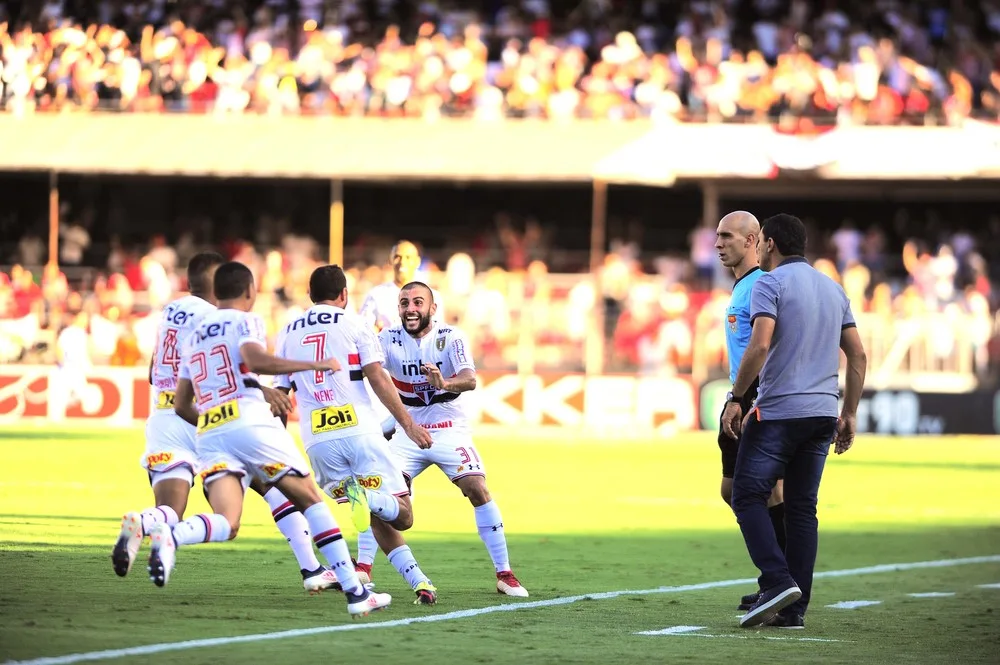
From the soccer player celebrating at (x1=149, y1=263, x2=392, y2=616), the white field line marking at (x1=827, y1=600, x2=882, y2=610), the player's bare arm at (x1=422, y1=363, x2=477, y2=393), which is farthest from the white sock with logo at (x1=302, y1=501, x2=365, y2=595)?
the white field line marking at (x1=827, y1=600, x2=882, y2=610)

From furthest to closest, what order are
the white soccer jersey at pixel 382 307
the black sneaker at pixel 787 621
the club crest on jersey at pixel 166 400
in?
the white soccer jersey at pixel 382 307
the club crest on jersey at pixel 166 400
the black sneaker at pixel 787 621

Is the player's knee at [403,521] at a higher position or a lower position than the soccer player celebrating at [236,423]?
lower

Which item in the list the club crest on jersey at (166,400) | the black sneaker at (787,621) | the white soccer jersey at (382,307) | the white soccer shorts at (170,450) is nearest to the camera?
the black sneaker at (787,621)

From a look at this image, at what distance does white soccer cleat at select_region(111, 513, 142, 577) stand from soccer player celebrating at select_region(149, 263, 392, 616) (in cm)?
28

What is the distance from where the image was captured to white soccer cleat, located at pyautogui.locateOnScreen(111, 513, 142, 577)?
8844 mm

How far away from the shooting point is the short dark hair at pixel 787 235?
31.4ft

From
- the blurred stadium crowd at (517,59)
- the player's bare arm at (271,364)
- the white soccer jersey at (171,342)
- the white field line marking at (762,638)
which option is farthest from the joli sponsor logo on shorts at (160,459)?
the blurred stadium crowd at (517,59)

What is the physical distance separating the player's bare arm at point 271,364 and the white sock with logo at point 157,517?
94 cm

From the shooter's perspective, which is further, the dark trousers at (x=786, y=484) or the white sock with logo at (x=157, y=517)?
the dark trousers at (x=786, y=484)

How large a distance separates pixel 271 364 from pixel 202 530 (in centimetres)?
99

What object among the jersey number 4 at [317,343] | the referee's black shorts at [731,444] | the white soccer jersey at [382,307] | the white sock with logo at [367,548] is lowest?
the white sock with logo at [367,548]

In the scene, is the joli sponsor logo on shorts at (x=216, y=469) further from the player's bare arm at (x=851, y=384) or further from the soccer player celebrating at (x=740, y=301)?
the player's bare arm at (x=851, y=384)

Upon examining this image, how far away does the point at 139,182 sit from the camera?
35375mm

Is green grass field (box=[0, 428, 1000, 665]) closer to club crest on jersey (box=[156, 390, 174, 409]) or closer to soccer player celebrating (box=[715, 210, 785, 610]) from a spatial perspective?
soccer player celebrating (box=[715, 210, 785, 610])
